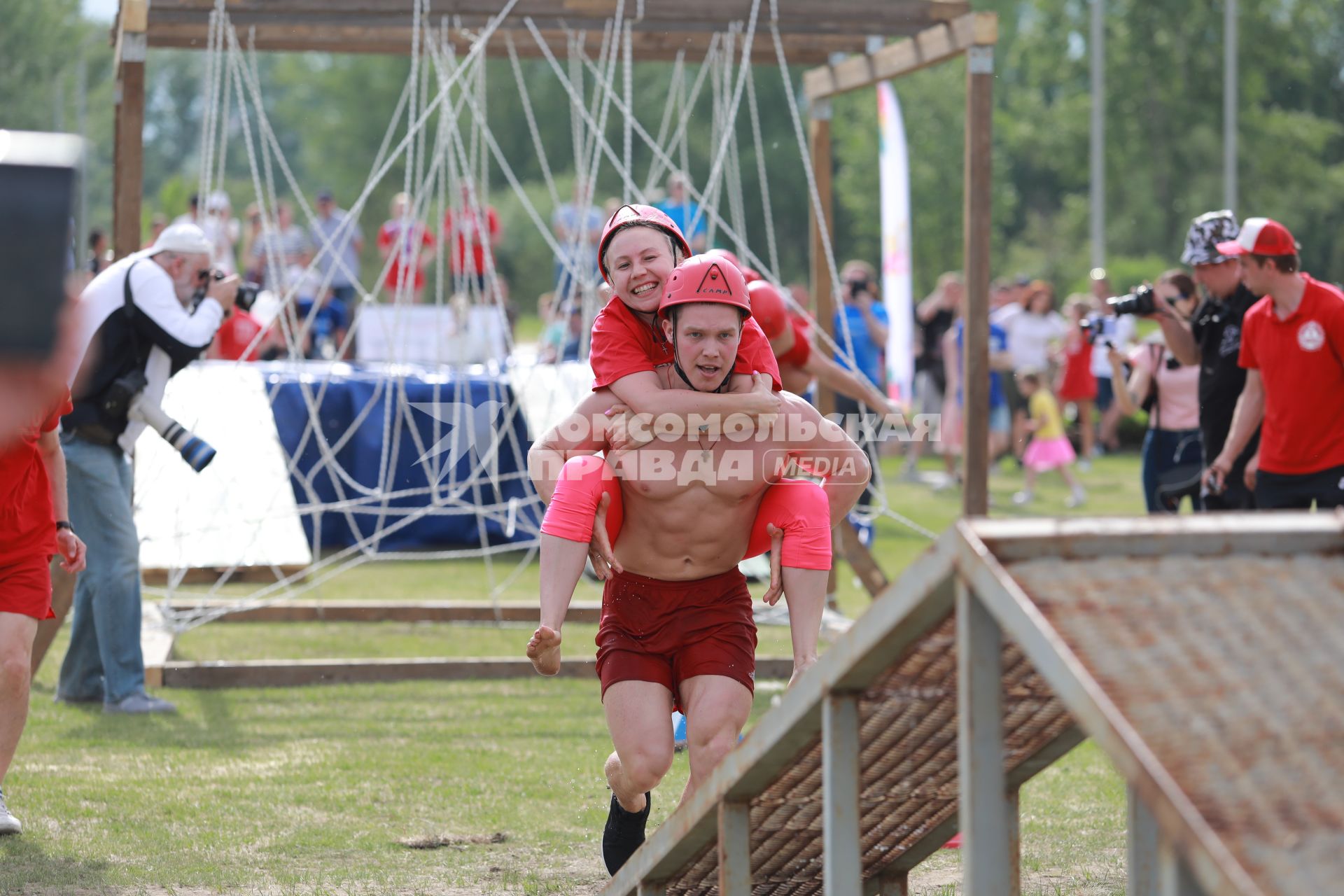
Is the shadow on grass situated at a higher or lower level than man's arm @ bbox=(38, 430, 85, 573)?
lower

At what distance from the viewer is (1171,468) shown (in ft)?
27.7

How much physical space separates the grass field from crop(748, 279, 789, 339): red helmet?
1.79 m

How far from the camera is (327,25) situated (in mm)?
8586

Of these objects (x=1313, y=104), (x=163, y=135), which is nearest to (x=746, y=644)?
(x=1313, y=104)

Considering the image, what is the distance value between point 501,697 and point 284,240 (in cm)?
1026

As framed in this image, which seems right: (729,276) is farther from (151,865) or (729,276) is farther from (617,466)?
(151,865)

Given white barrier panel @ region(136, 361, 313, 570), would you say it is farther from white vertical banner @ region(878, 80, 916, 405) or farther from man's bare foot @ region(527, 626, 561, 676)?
man's bare foot @ region(527, 626, 561, 676)

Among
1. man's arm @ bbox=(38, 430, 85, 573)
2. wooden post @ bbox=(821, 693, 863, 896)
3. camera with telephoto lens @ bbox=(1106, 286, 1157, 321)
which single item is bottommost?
wooden post @ bbox=(821, 693, 863, 896)

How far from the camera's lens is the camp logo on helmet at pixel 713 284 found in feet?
12.8

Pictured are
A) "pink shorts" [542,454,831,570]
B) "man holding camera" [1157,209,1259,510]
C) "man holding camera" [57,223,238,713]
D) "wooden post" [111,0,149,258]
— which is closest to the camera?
"pink shorts" [542,454,831,570]

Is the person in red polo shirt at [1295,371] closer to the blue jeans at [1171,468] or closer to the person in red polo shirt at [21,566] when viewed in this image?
the blue jeans at [1171,468]

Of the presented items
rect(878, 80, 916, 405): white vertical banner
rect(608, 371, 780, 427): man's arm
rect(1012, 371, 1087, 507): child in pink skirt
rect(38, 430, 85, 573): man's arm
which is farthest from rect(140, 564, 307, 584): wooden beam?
rect(1012, 371, 1087, 507): child in pink skirt

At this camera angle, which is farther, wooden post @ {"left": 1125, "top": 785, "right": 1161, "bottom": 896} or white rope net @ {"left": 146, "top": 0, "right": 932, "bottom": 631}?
white rope net @ {"left": 146, "top": 0, "right": 932, "bottom": 631}

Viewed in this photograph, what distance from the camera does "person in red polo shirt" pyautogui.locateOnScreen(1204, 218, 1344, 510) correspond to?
6477mm
